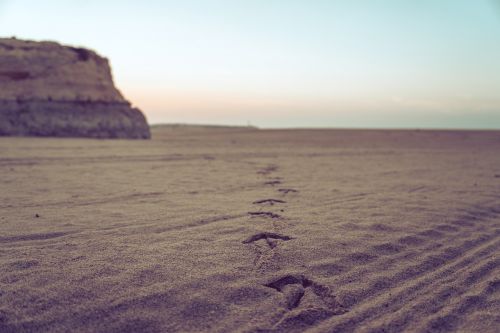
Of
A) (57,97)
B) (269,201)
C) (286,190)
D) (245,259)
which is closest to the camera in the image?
(245,259)

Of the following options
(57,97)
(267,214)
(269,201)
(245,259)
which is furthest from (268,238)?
(57,97)

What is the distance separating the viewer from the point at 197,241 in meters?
2.52

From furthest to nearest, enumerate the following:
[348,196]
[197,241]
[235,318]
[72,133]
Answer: [72,133], [348,196], [197,241], [235,318]

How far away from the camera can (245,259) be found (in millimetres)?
2232

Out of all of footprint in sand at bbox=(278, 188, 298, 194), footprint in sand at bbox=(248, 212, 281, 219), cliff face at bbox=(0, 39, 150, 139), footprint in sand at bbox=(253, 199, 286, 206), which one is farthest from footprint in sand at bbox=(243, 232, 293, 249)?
cliff face at bbox=(0, 39, 150, 139)

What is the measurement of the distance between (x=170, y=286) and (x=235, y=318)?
1.33ft

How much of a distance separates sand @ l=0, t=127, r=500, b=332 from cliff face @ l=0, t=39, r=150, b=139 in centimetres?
917

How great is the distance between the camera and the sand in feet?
5.47

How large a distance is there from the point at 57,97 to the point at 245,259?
13.0m

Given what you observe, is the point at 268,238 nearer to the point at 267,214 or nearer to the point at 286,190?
the point at 267,214

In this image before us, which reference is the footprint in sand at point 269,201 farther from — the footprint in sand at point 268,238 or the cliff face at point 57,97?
the cliff face at point 57,97

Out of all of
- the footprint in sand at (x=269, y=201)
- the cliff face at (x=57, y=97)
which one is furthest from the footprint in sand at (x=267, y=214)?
the cliff face at (x=57, y=97)

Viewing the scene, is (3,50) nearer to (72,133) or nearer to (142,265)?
(72,133)

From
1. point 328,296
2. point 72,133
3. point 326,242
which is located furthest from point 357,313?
point 72,133
